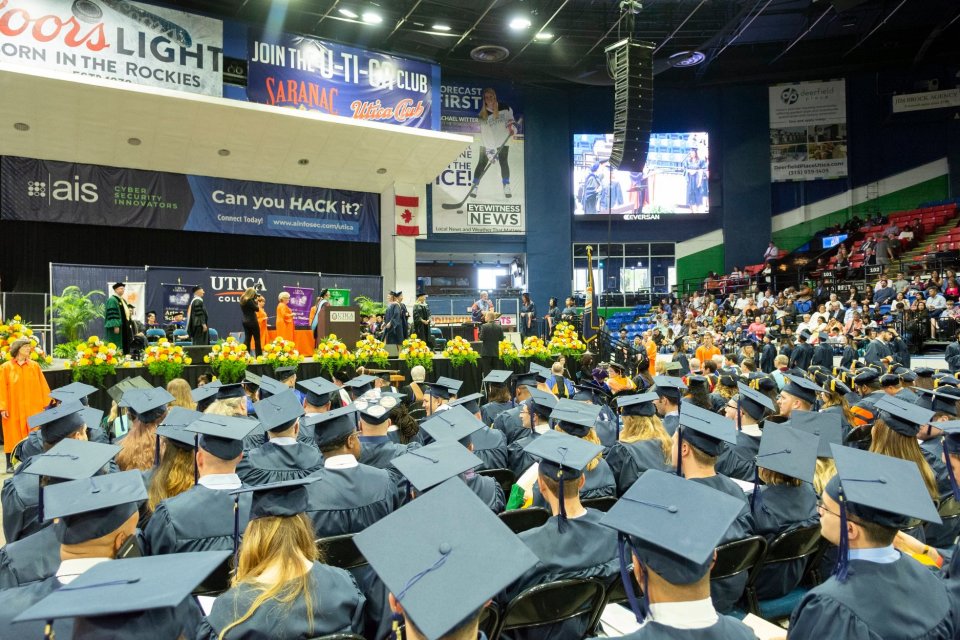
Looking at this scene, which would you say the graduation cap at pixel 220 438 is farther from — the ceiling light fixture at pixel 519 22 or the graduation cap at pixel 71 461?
the ceiling light fixture at pixel 519 22

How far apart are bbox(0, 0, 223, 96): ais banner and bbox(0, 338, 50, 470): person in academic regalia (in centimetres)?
761

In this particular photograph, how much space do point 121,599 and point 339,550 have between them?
1269 mm

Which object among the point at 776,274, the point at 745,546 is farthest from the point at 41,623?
the point at 776,274

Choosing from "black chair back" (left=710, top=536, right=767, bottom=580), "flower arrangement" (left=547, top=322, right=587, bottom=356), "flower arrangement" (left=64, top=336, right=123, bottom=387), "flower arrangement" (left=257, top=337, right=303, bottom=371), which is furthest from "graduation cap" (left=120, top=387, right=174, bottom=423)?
"flower arrangement" (left=547, top=322, right=587, bottom=356)

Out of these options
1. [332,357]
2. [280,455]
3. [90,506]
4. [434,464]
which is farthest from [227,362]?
[90,506]

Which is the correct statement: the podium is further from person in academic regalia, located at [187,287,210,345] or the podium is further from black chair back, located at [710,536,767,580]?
black chair back, located at [710,536,767,580]

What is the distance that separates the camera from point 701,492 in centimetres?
202

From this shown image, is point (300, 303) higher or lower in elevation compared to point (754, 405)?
higher

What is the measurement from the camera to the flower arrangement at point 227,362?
369 inches

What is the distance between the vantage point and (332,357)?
408 inches

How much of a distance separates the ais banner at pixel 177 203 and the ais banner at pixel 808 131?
641 inches

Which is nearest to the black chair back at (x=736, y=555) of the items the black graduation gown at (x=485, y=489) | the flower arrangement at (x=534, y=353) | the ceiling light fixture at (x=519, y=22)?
the black graduation gown at (x=485, y=489)

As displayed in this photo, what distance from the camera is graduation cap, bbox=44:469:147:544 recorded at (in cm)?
206

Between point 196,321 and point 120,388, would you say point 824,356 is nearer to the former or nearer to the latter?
point 120,388
